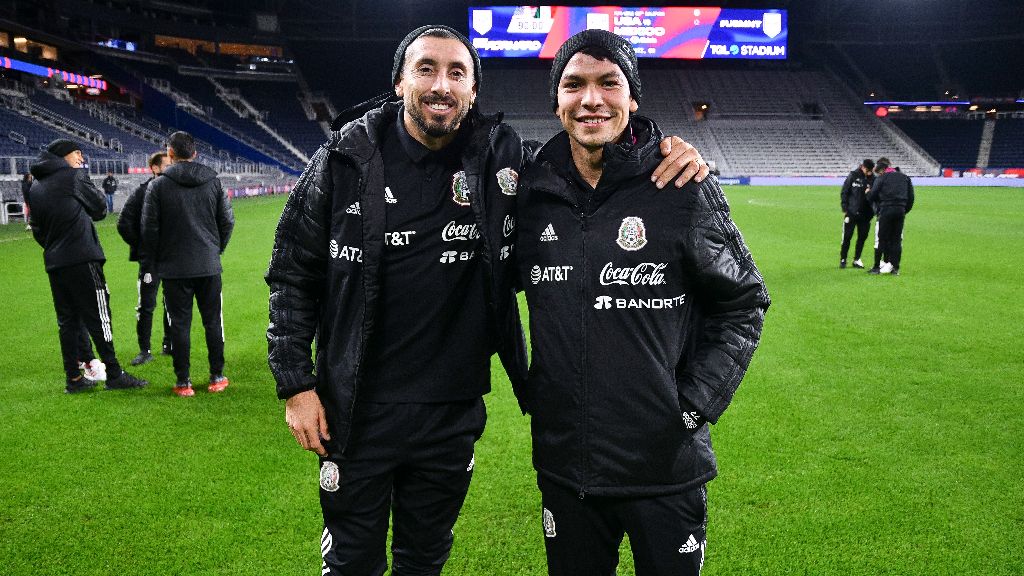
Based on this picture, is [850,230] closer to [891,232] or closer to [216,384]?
[891,232]

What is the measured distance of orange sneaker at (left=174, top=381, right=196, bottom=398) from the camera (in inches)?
257

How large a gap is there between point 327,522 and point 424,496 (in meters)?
0.38

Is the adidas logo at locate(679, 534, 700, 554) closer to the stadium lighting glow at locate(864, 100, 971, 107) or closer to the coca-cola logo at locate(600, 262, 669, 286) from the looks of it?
the coca-cola logo at locate(600, 262, 669, 286)

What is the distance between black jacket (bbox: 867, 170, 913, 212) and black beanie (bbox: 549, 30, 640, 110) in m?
11.6

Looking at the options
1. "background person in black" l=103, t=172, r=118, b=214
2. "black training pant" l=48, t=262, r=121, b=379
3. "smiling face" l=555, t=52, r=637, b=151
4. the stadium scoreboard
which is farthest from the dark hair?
the stadium scoreboard

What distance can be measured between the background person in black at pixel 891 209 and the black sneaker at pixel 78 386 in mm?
11998

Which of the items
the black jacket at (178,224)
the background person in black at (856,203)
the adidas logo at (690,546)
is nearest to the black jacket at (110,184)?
the black jacket at (178,224)

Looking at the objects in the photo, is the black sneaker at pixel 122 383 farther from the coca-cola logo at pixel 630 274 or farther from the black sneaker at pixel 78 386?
the coca-cola logo at pixel 630 274

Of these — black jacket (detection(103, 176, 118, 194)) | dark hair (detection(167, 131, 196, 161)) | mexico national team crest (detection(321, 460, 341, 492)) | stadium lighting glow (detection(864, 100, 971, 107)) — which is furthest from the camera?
stadium lighting glow (detection(864, 100, 971, 107))

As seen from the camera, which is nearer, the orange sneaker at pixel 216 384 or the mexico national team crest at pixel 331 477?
the mexico national team crest at pixel 331 477

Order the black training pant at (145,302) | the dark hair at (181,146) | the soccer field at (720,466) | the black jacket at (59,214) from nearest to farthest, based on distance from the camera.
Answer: the soccer field at (720,466), the dark hair at (181,146), the black jacket at (59,214), the black training pant at (145,302)

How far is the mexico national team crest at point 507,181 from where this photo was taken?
268cm

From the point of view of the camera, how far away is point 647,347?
2.35m

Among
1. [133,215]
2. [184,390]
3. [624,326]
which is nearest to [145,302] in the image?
[133,215]
